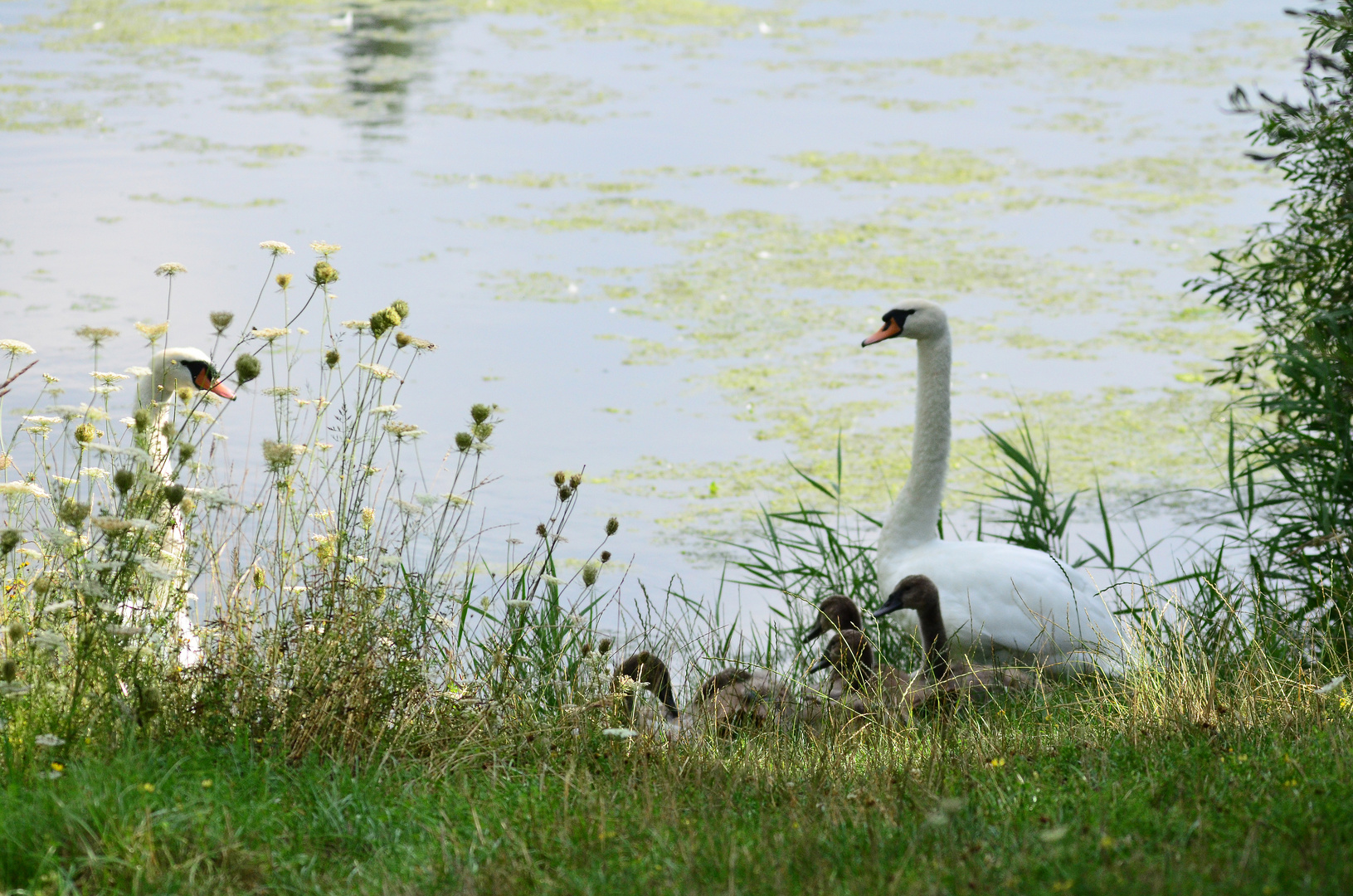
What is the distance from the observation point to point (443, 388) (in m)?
8.46

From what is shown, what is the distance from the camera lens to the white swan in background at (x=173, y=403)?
3.52m

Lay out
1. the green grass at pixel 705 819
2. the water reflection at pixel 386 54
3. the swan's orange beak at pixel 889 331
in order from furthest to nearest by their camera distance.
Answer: the water reflection at pixel 386 54
the swan's orange beak at pixel 889 331
the green grass at pixel 705 819

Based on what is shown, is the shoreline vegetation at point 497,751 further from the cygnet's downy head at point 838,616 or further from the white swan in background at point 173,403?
the cygnet's downy head at point 838,616

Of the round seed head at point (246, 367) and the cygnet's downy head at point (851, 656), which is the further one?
the cygnet's downy head at point (851, 656)

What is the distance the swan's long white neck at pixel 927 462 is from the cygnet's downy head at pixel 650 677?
1.31 meters

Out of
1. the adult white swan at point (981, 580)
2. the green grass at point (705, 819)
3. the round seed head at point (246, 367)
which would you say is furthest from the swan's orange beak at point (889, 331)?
the round seed head at point (246, 367)

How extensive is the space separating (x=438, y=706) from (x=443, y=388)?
490 centimetres

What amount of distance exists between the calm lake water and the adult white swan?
1.20 m

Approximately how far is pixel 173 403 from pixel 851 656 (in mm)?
2772

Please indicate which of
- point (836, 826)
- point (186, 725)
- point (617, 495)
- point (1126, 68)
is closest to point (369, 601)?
point (186, 725)

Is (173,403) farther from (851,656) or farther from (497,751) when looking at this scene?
(851,656)

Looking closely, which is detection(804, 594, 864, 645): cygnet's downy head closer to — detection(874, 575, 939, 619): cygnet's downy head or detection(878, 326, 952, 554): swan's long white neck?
detection(874, 575, 939, 619): cygnet's downy head

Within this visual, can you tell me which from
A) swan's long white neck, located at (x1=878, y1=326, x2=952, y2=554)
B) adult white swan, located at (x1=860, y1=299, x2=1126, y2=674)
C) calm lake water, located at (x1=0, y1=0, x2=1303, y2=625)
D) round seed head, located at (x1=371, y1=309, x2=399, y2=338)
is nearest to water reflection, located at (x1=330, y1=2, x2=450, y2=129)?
calm lake water, located at (x1=0, y1=0, x2=1303, y2=625)

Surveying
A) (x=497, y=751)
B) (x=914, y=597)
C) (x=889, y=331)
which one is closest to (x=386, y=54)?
(x=889, y=331)
